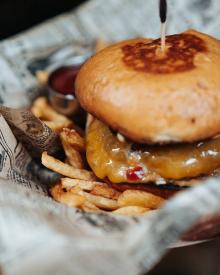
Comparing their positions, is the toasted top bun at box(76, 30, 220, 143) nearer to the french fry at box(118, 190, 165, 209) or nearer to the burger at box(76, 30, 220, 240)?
the burger at box(76, 30, 220, 240)

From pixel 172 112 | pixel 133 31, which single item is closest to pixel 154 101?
pixel 172 112

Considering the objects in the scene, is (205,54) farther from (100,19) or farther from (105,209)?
(100,19)

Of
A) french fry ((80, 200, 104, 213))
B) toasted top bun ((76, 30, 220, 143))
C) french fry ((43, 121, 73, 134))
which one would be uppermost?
toasted top bun ((76, 30, 220, 143))

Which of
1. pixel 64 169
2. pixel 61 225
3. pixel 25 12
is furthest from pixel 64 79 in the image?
pixel 61 225

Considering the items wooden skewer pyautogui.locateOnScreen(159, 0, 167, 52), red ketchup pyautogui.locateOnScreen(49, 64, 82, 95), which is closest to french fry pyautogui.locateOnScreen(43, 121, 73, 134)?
red ketchup pyautogui.locateOnScreen(49, 64, 82, 95)

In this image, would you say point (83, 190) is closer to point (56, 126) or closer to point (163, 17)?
point (56, 126)
